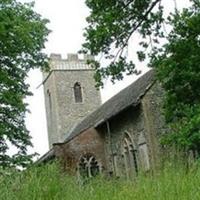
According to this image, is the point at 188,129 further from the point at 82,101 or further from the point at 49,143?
the point at 49,143

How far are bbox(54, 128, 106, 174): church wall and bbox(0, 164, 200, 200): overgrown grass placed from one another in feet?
80.6

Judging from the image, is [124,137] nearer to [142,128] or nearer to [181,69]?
[142,128]

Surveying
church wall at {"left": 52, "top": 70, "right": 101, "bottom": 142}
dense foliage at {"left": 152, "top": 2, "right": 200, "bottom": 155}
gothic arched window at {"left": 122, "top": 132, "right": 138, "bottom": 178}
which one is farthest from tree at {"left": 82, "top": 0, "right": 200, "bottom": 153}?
church wall at {"left": 52, "top": 70, "right": 101, "bottom": 142}

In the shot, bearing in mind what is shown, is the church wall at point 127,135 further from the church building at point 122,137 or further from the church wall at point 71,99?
the church wall at point 71,99

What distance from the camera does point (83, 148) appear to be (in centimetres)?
3572

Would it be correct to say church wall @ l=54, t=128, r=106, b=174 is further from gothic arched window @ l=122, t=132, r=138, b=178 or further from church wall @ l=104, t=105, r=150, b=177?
gothic arched window @ l=122, t=132, r=138, b=178

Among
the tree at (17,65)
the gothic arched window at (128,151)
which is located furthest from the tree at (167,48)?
the gothic arched window at (128,151)

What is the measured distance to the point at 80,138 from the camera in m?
35.7

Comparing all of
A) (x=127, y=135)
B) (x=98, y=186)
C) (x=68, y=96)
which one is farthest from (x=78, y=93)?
(x=98, y=186)

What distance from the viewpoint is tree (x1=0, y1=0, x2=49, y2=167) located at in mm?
22812

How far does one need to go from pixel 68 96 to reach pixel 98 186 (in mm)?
48596

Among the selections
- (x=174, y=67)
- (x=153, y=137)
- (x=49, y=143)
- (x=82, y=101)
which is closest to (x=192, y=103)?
(x=174, y=67)

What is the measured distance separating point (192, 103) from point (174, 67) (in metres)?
1.43

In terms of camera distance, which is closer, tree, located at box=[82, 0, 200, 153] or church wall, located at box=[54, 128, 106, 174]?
tree, located at box=[82, 0, 200, 153]
